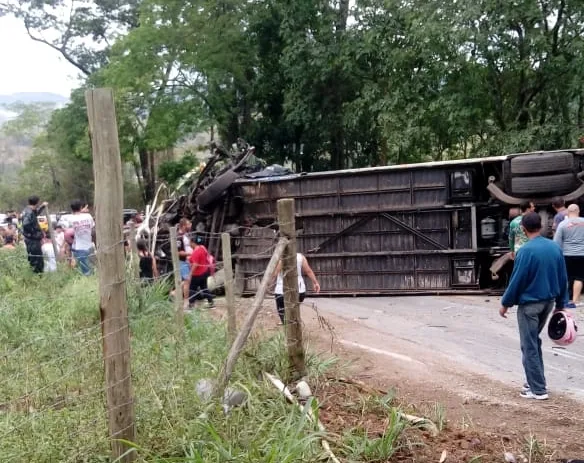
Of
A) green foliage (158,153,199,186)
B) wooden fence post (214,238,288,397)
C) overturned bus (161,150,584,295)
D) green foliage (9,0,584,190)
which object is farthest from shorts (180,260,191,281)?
green foliage (158,153,199,186)

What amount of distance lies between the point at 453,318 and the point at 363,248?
3264 millimetres

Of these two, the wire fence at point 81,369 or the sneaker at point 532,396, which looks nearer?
the wire fence at point 81,369

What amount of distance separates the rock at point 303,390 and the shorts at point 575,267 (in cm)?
613

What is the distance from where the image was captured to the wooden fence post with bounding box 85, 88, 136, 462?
136 inches

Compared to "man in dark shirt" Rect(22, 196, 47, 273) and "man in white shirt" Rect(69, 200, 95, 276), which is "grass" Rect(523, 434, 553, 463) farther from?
"man in dark shirt" Rect(22, 196, 47, 273)

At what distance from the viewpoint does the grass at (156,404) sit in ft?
12.9

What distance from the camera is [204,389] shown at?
4.86 metres

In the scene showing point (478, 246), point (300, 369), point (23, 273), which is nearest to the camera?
A: point (300, 369)

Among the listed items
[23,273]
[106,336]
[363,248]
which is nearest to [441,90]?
[363,248]

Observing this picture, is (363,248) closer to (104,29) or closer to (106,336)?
(106,336)

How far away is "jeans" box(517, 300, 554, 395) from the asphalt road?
42 cm

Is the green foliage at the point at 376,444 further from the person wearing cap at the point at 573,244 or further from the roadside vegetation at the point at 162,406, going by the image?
the person wearing cap at the point at 573,244

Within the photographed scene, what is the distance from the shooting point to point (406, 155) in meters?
22.4

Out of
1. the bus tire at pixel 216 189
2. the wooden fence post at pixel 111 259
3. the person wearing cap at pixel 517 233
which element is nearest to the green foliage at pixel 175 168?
the bus tire at pixel 216 189
